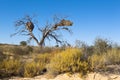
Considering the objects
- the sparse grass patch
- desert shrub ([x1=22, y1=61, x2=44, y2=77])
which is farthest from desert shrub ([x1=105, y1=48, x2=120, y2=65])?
desert shrub ([x1=22, y1=61, x2=44, y2=77])

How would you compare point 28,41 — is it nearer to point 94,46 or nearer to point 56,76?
point 94,46

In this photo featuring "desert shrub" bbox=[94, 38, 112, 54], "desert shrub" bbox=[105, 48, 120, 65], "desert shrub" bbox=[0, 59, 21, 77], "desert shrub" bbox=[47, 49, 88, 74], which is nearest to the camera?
"desert shrub" bbox=[47, 49, 88, 74]

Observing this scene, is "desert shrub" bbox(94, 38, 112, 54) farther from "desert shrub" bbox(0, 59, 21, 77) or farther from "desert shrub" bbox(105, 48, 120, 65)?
"desert shrub" bbox(0, 59, 21, 77)

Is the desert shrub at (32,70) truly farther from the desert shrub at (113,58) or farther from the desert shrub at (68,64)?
the desert shrub at (113,58)

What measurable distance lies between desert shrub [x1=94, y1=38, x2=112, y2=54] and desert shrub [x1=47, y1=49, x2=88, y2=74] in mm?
6503

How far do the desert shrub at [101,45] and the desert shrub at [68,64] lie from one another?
6.50 metres

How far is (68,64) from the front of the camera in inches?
535

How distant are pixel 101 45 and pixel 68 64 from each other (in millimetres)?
8366

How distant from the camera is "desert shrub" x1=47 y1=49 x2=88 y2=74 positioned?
13.5 m

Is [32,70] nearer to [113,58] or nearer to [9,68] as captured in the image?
[9,68]

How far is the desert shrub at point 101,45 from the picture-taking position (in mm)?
20734

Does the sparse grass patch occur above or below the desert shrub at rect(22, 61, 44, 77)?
above

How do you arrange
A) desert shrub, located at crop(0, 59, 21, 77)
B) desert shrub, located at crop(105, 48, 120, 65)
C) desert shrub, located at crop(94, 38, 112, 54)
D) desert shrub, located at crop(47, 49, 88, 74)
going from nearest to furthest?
desert shrub, located at crop(47, 49, 88, 74)
desert shrub, located at crop(0, 59, 21, 77)
desert shrub, located at crop(105, 48, 120, 65)
desert shrub, located at crop(94, 38, 112, 54)

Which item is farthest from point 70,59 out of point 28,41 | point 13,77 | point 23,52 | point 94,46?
point 28,41
